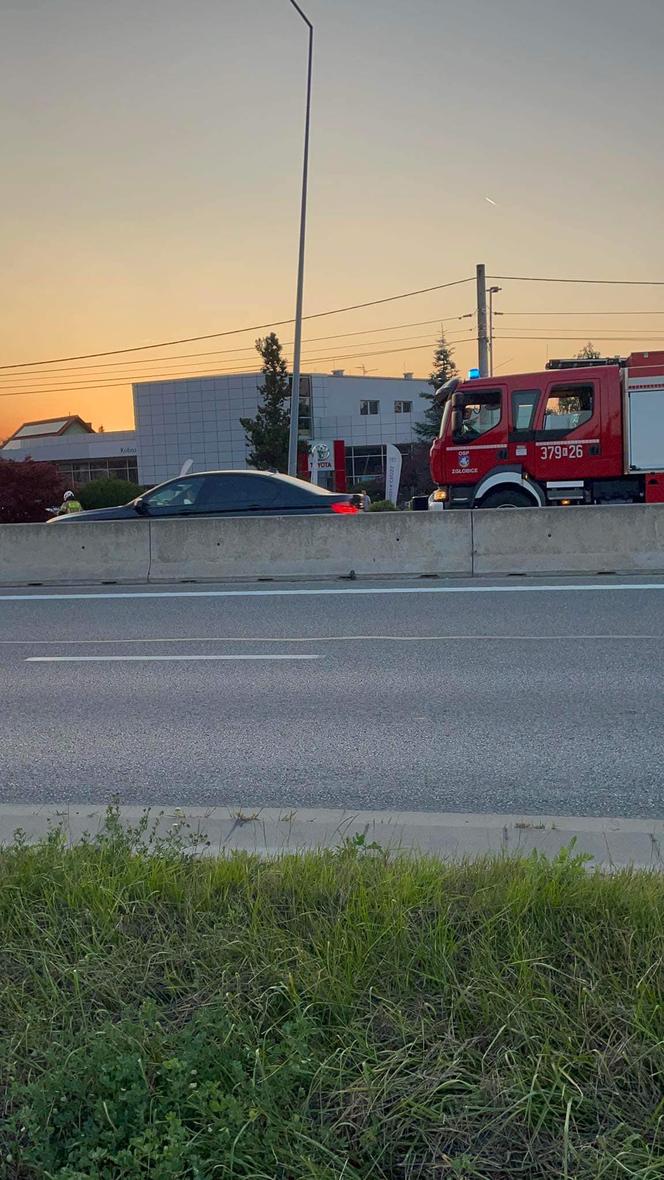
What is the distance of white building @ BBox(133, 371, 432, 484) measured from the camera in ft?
240

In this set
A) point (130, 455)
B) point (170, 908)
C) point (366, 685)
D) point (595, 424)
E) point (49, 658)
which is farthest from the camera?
point (130, 455)

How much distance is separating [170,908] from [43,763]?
108 inches

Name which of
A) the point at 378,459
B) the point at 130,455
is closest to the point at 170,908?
the point at 378,459

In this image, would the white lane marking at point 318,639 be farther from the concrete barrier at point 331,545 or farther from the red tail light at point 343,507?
the red tail light at point 343,507

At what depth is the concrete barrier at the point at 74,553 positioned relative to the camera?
14.9m

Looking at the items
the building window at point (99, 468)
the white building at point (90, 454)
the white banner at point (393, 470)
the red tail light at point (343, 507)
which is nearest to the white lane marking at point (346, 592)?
the red tail light at point (343, 507)

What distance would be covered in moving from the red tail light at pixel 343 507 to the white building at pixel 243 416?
55.3 m

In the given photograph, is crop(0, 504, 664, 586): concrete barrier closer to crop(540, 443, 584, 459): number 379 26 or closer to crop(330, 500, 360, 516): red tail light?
crop(330, 500, 360, 516): red tail light

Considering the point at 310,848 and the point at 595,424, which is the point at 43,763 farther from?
the point at 595,424

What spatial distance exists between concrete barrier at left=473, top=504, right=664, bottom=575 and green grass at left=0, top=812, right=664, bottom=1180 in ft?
35.3

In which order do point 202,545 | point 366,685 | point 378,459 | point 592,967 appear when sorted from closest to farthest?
point 592,967 < point 366,685 < point 202,545 < point 378,459

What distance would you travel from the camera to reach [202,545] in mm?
14672

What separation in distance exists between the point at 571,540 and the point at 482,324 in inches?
775

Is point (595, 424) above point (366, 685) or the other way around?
above
